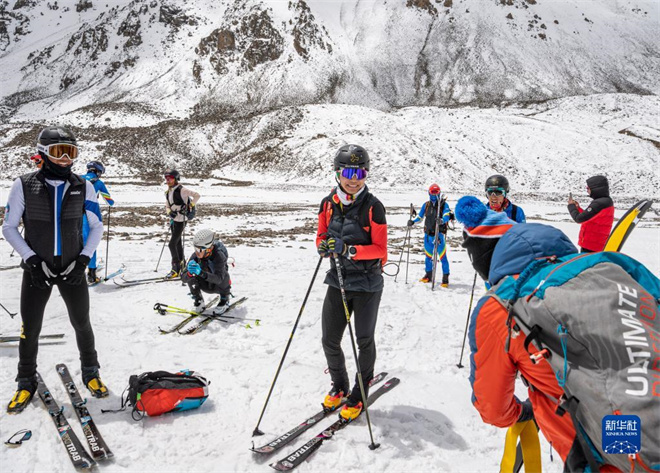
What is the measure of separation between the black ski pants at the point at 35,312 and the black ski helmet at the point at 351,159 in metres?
3.30

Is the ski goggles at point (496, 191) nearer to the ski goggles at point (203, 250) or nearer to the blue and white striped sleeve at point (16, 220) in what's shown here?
the ski goggles at point (203, 250)

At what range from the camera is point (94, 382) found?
453 cm

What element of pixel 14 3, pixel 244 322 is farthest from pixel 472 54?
pixel 14 3

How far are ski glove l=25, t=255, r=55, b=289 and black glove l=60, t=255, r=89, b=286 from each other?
127mm

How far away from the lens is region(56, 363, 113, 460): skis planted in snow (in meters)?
3.51

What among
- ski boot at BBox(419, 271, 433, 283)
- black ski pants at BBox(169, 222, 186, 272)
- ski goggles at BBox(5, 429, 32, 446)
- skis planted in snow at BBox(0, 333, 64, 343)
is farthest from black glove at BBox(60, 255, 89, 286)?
ski boot at BBox(419, 271, 433, 283)

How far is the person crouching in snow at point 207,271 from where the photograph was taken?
274 inches

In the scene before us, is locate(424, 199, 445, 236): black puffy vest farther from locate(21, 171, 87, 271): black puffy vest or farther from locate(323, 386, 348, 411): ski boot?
locate(21, 171, 87, 271): black puffy vest

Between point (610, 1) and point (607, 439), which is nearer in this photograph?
point (607, 439)

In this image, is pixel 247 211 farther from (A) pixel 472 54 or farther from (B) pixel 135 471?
(A) pixel 472 54

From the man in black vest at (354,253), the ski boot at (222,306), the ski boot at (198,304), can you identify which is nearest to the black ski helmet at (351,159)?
the man in black vest at (354,253)

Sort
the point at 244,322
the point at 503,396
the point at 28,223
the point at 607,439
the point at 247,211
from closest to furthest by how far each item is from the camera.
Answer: the point at 607,439, the point at 503,396, the point at 28,223, the point at 244,322, the point at 247,211

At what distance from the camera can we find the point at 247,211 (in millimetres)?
24328

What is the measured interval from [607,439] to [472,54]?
308ft
